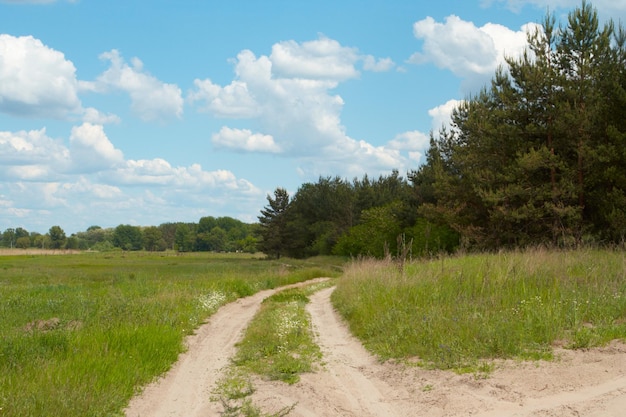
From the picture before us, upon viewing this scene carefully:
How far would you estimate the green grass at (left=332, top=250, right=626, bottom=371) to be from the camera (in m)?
9.53

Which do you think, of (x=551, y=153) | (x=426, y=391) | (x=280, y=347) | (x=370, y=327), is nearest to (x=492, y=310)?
(x=370, y=327)

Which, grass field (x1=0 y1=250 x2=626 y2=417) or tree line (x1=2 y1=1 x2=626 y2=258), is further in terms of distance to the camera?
tree line (x1=2 y1=1 x2=626 y2=258)

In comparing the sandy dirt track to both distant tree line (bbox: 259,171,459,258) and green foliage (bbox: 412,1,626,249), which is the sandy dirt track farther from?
distant tree line (bbox: 259,171,459,258)

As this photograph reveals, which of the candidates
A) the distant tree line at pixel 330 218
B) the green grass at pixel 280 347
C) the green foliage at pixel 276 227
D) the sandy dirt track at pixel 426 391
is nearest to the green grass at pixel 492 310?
the sandy dirt track at pixel 426 391

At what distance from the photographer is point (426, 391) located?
811 centimetres

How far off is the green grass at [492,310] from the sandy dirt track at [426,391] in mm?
515

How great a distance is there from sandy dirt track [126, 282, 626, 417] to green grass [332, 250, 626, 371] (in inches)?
20.3

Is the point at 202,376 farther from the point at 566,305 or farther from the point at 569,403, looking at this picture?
the point at 566,305

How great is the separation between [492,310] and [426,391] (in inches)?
161

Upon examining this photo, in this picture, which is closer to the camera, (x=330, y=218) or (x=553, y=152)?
(x=553, y=152)

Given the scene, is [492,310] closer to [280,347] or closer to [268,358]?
[280,347]

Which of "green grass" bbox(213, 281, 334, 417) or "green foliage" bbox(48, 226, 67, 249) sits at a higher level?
"green foliage" bbox(48, 226, 67, 249)

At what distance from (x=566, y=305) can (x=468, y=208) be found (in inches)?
1142

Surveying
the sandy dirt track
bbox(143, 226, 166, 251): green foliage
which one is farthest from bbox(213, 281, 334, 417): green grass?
bbox(143, 226, 166, 251): green foliage
